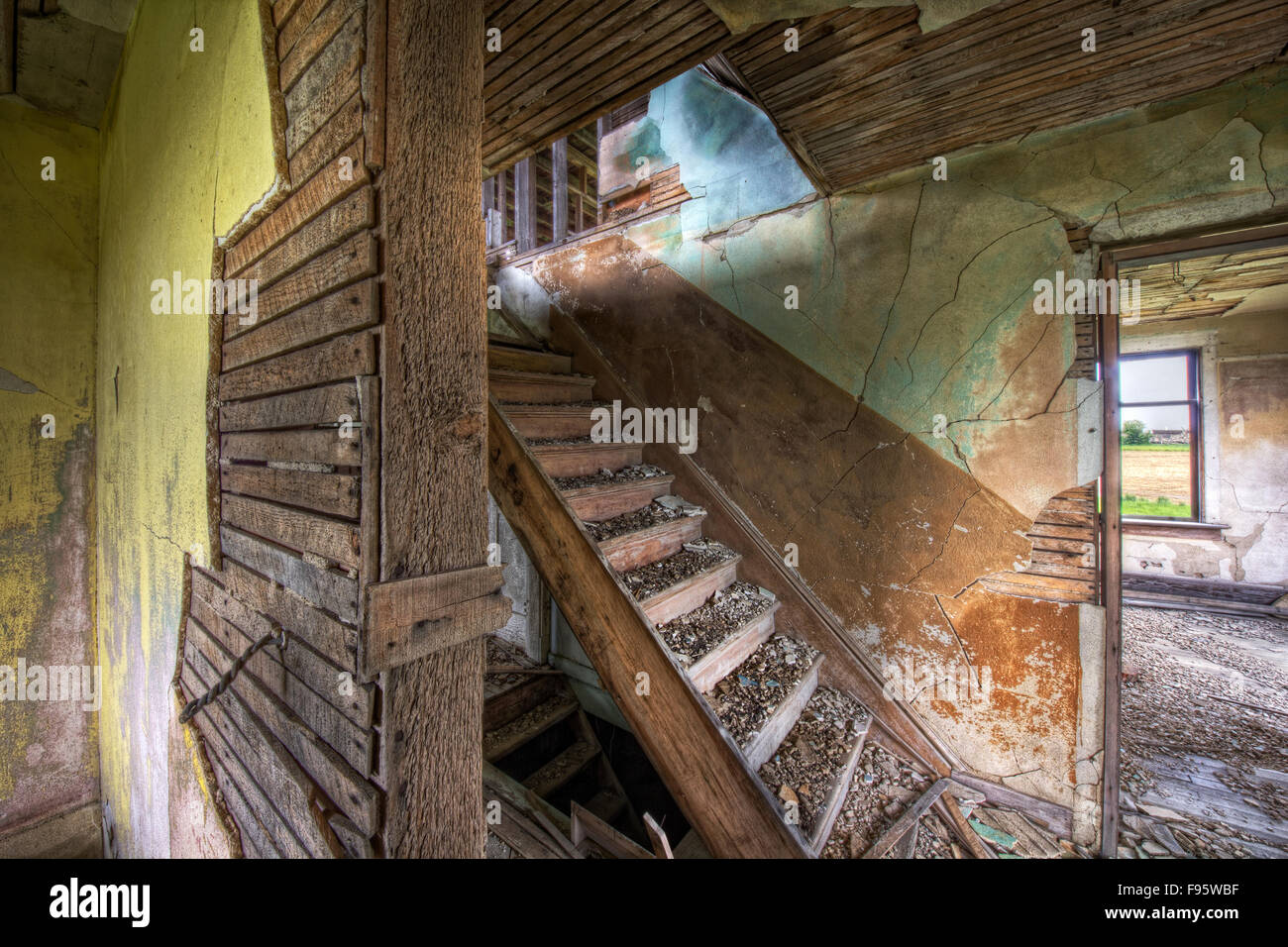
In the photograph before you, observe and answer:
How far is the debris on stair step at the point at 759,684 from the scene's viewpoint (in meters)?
2.01

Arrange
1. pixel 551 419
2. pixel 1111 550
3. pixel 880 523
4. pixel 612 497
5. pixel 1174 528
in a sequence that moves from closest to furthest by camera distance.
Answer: pixel 1111 550
pixel 880 523
pixel 612 497
pixel 551 419
pixel 1174 528

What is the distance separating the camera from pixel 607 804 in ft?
8.94

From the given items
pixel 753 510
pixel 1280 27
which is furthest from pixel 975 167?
pixel 753 510

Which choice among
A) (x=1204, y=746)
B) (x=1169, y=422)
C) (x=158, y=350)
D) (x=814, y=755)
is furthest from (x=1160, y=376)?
(x=158, y=350)

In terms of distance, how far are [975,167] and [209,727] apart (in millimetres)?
3971

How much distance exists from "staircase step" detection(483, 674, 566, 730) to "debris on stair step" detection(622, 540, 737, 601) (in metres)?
1.31

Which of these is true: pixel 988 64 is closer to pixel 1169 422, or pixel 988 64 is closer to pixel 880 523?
pixel 880 523

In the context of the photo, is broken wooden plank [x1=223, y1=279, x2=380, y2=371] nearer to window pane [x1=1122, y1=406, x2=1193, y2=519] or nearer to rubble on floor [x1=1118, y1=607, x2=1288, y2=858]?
rubble on floor [x1=1118, y1=607, x2=1288, y2=858]

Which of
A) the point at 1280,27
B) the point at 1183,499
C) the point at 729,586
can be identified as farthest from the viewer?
the point at 1183,499

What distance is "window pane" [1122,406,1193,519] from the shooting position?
6164 millimetres

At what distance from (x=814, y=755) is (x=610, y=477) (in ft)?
5.86

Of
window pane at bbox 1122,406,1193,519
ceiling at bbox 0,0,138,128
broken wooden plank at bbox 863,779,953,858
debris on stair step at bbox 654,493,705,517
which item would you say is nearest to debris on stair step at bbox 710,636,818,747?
broken wooden plank at bbox 863,779,953,858
